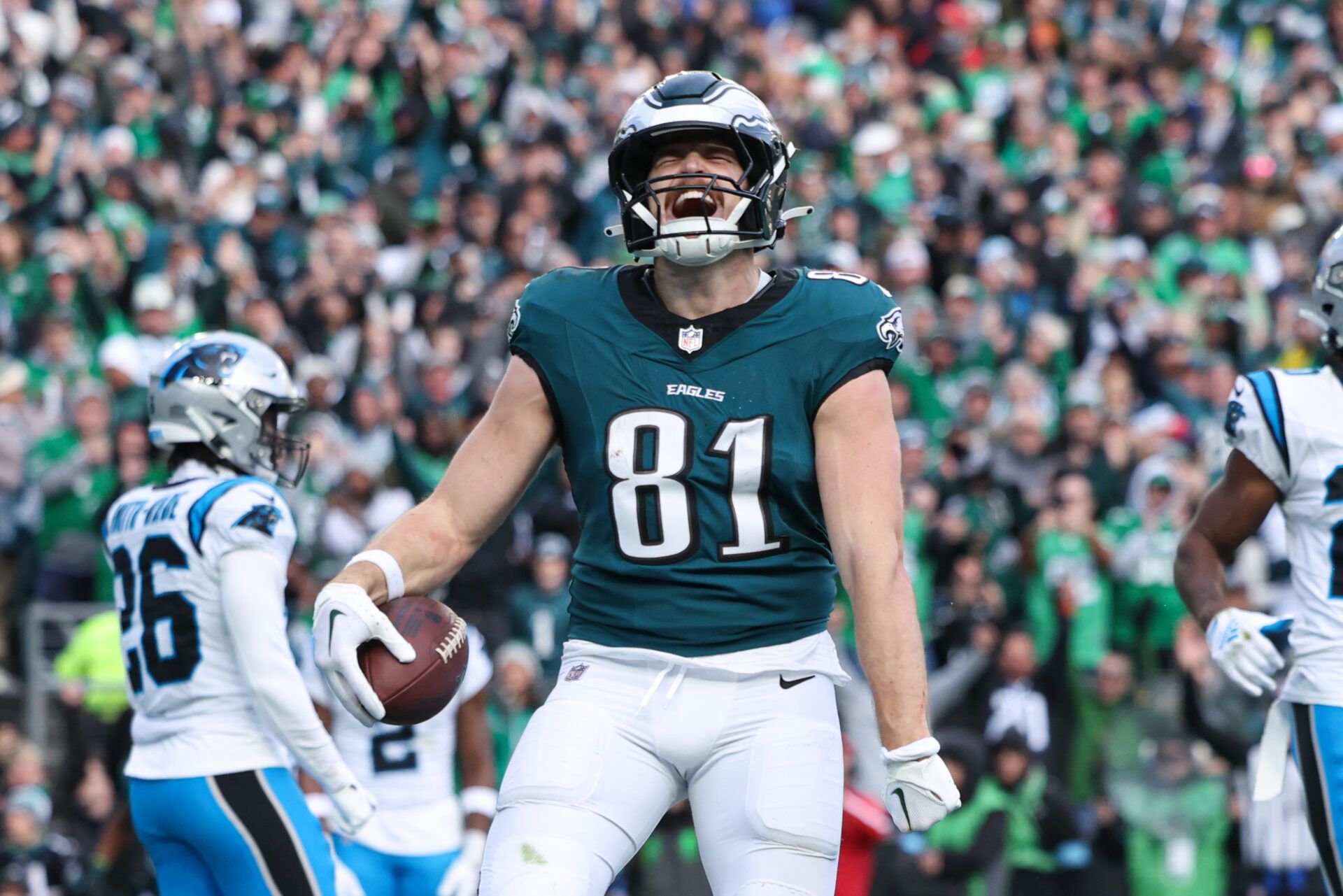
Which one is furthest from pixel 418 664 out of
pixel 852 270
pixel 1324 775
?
pixel 852 270

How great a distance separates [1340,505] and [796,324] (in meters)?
1.72

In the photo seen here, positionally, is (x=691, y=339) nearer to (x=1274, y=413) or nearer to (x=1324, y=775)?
(x=1274, y=413)

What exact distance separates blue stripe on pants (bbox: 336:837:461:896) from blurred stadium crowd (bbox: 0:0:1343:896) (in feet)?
4.54

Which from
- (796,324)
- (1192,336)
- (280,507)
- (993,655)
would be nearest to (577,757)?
(796,324)

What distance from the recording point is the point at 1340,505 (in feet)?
15.6

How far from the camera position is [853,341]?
3.80 m

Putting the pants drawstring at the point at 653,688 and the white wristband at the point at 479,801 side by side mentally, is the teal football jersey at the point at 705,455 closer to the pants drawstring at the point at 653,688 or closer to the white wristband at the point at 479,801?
the pants drawstring at the point at 653,688

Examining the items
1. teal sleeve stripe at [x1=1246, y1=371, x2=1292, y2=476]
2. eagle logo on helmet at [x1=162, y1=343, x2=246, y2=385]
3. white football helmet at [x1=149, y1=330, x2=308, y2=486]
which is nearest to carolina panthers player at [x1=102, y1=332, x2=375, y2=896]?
white football helmet at [x1=149, y1=330, x2=308, y2=486]

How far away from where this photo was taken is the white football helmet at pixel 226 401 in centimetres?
533

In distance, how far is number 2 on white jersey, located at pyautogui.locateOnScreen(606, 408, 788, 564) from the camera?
3.74 metres

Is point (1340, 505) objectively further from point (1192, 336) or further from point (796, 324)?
point (1192, 336)

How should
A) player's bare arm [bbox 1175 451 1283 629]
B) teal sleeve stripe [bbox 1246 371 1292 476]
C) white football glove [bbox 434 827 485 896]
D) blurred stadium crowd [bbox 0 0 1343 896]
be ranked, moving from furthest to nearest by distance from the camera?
1. blurred stadium crowd [bbox 0 0 1343 896]
2. white football glove [bbox 434 827 485 896]
3. player's bare arm [bbox 1175 451 1283 629]
4. teal sleeve stripe [bbox 1246 371 1292 476]

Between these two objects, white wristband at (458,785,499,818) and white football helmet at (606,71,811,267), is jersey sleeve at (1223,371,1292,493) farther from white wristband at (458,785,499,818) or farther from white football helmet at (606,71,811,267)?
white wristband at (458,785,499,818)

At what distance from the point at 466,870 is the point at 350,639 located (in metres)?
3.00
